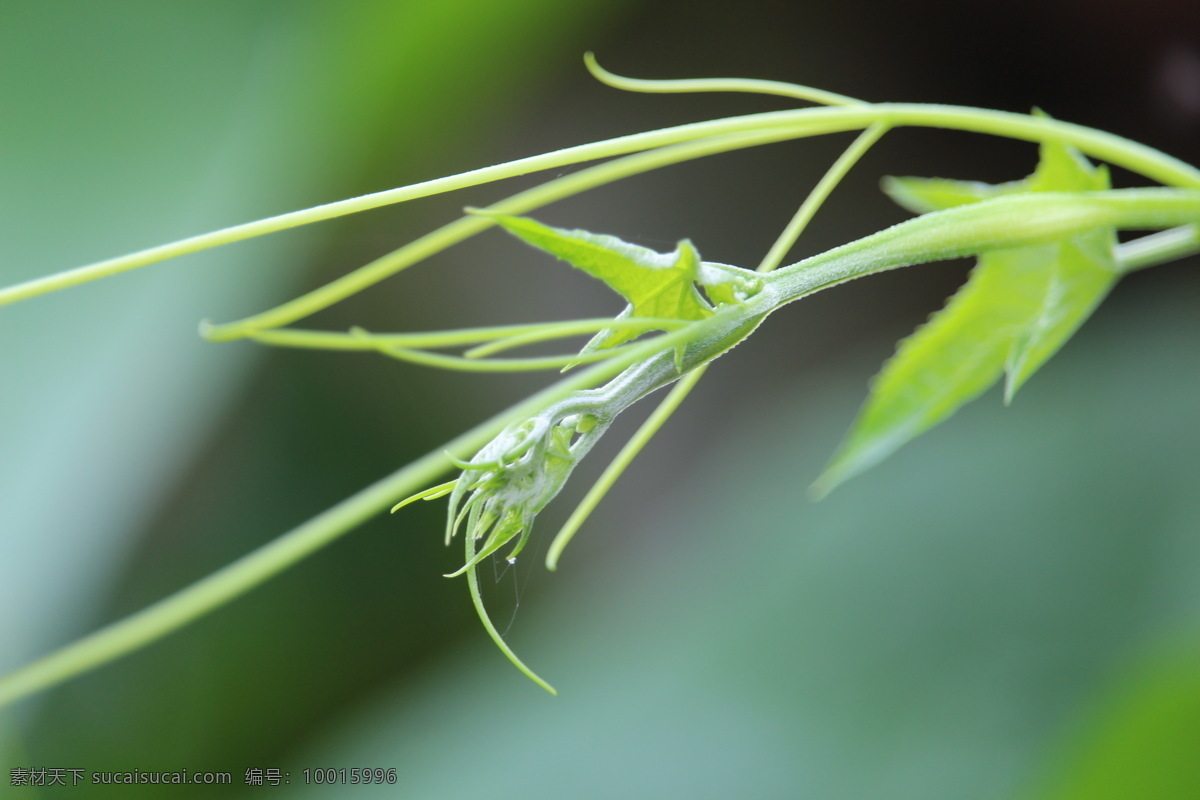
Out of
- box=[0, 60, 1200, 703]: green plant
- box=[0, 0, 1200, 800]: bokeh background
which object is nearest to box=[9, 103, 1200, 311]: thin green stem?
box=[0, 60, 1200, 703]: green plant

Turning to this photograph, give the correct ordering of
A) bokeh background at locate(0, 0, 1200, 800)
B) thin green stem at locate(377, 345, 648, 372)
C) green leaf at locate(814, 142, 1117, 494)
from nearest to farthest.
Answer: thin green stem at locate(377, 345, 648, 372)
green leaf at locate(814, 142, 1117, 494)
bokeh background at locate(0, 0, 1200, 800)

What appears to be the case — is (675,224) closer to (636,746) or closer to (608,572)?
(608,572)

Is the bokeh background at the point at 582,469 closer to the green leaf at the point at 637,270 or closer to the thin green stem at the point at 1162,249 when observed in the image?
the thin green stem at the point at 1162,249

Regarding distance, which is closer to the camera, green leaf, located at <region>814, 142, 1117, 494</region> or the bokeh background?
green leaf, located at <region>814, 142, 1117, 494</region>

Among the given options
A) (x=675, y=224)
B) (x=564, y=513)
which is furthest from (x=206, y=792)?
(x=675, y=224)

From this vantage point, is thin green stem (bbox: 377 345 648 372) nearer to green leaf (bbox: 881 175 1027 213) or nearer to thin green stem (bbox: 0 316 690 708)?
thin green stem (bbox: 0 316 690 708)

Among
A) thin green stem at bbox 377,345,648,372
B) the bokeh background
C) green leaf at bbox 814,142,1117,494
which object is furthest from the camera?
the bokeh background

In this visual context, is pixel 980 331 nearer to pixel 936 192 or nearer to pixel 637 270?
pixel 936 192

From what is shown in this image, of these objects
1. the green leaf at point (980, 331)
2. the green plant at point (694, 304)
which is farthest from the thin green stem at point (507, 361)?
the green leaf at point (980, 331)
